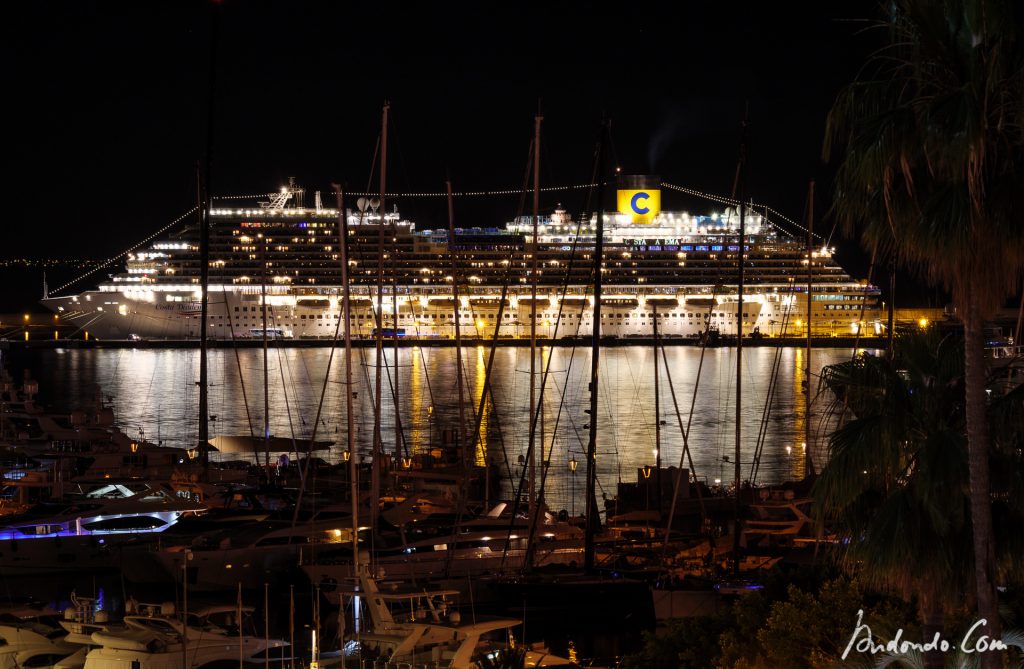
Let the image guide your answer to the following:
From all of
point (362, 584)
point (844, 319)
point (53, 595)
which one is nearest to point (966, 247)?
point (362, 584)

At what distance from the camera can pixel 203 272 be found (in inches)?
985

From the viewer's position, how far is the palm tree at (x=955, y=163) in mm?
5406

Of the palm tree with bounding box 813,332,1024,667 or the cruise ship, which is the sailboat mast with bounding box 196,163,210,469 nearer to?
the palm tree with bounding box 813,332,1024,667

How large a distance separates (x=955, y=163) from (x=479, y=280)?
269 feet

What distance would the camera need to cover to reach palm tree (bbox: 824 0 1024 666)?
5406 mm

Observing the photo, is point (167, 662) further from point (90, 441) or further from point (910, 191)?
point (90, 441)

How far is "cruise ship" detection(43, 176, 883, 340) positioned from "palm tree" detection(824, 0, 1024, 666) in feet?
257

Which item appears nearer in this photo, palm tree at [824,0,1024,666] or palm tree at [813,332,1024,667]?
palm tree at [824,0,1024,666]

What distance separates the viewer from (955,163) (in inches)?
210

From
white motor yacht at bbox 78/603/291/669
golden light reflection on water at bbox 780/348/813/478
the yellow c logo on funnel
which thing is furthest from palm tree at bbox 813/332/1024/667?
the yellow c logo on funnel

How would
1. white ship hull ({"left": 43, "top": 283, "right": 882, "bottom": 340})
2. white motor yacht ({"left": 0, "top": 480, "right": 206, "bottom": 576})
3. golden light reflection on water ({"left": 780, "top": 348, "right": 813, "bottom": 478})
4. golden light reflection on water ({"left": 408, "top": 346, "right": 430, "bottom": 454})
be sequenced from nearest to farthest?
white motor yacht ({"left": 0, "top": 480, "right": 206, "bottom": 576}) < golden light reflection on water ({"left": 780, "top": 348, "right": 813, "bottom": 478}) < golden light reflection on water ({"left": 408, "top": 346, "right": 430, "bottom": 454}) < white ship hull ({"left": 43, "top": 283, "right": 882, "bottom": 340})

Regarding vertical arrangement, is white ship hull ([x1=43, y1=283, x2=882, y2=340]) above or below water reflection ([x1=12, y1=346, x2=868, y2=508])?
above

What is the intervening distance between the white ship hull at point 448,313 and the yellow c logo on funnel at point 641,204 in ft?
19.4

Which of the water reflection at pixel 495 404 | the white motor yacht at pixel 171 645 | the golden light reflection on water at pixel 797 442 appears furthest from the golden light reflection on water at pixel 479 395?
the white motor yacht at pixel 171 645
